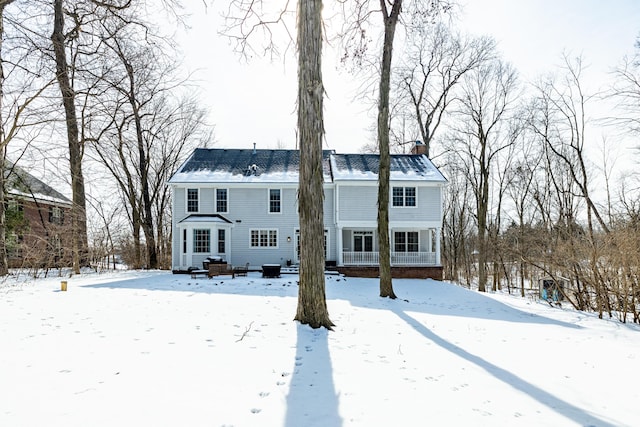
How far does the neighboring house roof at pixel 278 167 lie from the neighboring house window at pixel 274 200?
690 millimetres

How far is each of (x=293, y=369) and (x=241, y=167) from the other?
1900 cm

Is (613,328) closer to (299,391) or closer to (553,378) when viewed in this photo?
(553,378)

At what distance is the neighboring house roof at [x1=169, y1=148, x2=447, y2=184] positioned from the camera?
68.7 feet

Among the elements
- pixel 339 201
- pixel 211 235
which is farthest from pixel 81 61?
pixel 339 201

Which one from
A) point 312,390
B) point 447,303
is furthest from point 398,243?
point 312,390

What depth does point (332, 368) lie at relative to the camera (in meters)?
4.61

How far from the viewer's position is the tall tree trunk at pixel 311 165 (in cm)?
680

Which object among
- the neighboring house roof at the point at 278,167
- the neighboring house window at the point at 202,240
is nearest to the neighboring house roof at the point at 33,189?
the neighboring house roof at the point at 278,167

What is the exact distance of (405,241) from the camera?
2220 centimetres

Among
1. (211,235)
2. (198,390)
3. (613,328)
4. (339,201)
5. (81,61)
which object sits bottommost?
(613,328)

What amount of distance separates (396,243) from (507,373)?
57.8ft

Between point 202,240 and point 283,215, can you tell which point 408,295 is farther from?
point 202,240

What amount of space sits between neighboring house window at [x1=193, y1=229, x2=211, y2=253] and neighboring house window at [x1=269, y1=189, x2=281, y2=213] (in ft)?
11.9

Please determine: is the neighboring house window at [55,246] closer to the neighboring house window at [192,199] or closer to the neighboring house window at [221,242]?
the neighboring house window at [192,199]
